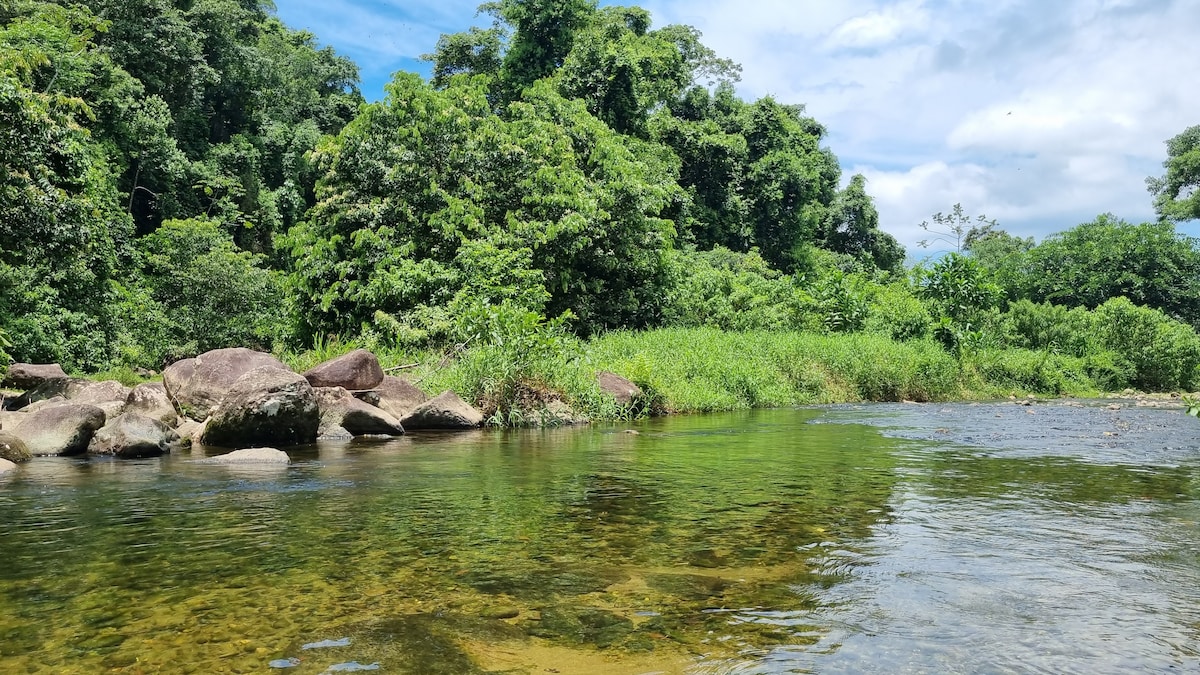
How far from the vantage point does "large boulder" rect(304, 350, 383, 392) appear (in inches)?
513

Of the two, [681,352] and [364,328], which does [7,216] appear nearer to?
[364,328]

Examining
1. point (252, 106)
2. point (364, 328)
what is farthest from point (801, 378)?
point (252, 106)

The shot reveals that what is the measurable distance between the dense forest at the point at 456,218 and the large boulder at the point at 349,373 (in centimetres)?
189

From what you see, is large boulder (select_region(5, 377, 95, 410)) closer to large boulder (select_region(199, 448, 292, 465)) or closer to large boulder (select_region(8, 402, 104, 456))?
large boulder (select_region(8, 402, 104, 456))

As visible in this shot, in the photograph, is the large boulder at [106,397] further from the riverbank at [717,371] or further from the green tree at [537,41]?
the green tree at [537,41]

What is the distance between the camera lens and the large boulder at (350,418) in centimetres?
1214

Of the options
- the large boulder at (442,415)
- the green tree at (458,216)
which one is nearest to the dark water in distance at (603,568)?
the large boulder at (442,415)

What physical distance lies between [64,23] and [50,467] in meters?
20.6

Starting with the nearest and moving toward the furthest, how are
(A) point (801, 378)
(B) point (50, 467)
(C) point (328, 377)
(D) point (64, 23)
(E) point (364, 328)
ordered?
1. (B) point (50, 467)
2. (C) point (328, 377)
3. (E) point (364, 328)
4. (A) point (801, 378)
5. (D) point (64, 23)

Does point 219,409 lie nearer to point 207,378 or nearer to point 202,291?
point 207,378

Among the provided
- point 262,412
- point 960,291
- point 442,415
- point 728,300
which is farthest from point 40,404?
point 960,291

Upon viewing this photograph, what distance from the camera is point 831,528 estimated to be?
5.36 m

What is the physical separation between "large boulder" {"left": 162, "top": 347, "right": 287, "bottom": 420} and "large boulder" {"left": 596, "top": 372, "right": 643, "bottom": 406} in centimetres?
630

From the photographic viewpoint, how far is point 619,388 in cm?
1602
